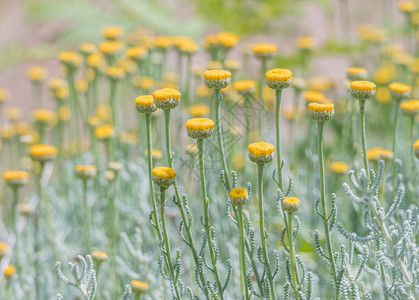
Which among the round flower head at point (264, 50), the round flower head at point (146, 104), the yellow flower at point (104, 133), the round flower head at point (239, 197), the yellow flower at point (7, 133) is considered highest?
the round flower head at point (264, 50)

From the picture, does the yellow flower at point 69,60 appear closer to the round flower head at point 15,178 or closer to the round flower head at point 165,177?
the round flower head at point 15,178

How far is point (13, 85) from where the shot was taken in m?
3.06

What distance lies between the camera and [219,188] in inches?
55.6

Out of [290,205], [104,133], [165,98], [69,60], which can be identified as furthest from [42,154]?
[290,205]

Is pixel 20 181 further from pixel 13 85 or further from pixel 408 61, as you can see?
pixel 13 85

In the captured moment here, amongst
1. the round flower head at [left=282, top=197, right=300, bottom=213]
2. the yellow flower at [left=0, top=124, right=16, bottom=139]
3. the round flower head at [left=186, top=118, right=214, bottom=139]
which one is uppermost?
the round flower head at [left=186, top=118, right=214, bottom=139]

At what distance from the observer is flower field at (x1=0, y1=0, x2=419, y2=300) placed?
75 centimetres

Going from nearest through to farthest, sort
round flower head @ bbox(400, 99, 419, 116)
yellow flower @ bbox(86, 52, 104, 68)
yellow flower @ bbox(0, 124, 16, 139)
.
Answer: round flower head @ bbox(400, 99, 419, 116) < yellow flower @ bbox(86, 52, 104, 68) < yellow flower @ bbox(0, 124, 16, 139)

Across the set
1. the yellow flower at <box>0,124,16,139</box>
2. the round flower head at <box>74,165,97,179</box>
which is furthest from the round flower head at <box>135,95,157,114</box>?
the yellow flower at <box>0,124,16,139</box>

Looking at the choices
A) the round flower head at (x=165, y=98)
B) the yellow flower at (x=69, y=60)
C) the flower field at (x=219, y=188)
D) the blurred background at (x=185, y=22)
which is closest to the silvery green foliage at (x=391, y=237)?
the flower field at (x=219, y=188)

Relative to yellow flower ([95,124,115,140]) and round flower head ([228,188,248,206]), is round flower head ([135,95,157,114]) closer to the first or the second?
round flower head ([228,188,248,206])

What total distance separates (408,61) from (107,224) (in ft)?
3.12

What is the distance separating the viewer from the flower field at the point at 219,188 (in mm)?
747

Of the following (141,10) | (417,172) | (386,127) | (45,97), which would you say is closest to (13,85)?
(45,97)
